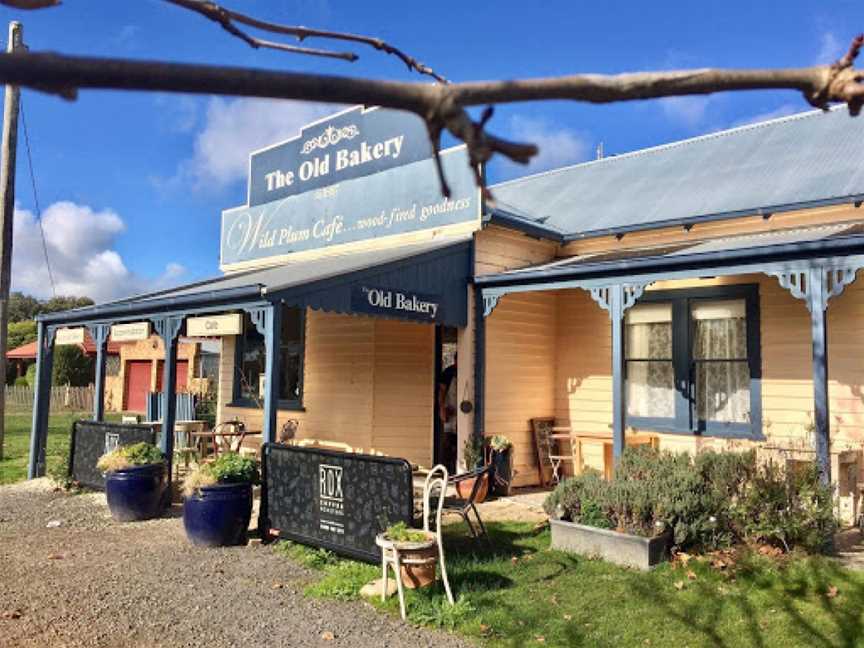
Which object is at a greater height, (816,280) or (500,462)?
(816,280)

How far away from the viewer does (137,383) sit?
1289 inches

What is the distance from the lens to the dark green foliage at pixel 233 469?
25.2ft

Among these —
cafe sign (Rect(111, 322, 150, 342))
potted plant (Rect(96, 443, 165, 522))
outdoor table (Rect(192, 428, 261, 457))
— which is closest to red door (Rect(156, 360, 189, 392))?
outdoor table (Rect(192, 428, 261, 457))

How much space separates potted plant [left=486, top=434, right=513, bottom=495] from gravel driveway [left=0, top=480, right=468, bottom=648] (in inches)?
142

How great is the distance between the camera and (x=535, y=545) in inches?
285

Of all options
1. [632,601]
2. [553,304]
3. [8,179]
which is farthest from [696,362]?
[8,179]

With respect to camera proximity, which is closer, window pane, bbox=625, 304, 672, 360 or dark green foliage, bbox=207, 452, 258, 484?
dark green foliage, bbox=207, 452, 258, 484

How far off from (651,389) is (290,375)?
6066 mm

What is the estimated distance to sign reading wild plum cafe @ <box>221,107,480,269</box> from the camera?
10.8 meters

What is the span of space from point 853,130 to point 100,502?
40.8 ft

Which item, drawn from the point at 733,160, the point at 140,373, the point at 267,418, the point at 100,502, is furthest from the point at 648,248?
the point at 140,373

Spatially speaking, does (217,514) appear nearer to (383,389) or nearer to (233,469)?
(233,469)

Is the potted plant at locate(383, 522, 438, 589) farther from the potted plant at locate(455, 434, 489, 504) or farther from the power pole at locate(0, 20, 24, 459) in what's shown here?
the power pole at locate(0, 20, 24, 459)

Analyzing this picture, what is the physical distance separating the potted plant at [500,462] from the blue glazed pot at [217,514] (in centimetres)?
358
